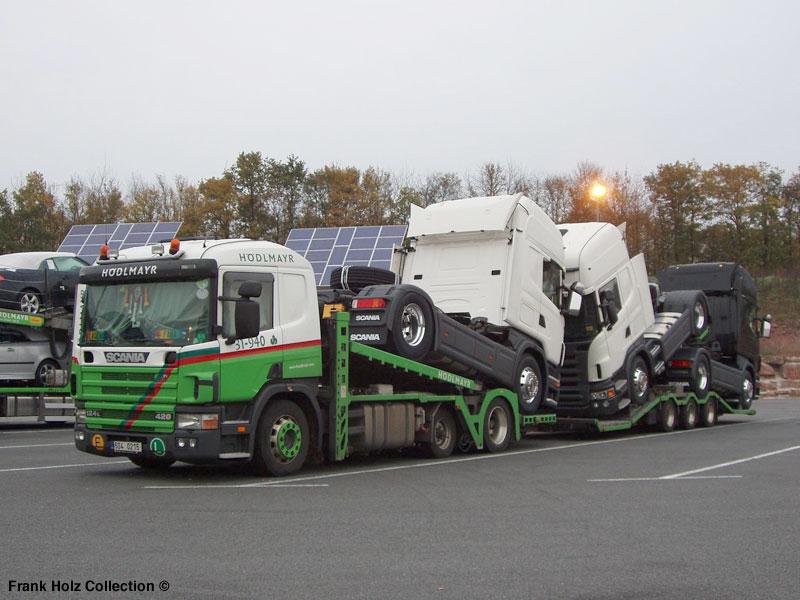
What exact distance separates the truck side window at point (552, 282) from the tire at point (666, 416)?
5.04 meters

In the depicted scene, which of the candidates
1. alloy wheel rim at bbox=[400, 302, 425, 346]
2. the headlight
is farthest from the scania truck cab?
alloy wheel rim at bbox=[400, 302, 425, 346]

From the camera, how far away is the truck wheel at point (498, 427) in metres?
15.3

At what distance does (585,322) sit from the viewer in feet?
59.1

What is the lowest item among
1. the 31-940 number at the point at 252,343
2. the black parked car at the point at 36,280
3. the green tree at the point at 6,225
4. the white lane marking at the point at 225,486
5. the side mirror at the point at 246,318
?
the white lane marking at the point at 225,486

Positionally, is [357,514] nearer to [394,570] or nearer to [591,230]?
[394,570]

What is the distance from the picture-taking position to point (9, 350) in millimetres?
19469

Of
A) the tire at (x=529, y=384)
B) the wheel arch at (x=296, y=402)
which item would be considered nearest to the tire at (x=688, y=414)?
the tire at (x=529, y=384)

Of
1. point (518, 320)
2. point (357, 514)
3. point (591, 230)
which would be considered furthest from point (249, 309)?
point (591, 230)

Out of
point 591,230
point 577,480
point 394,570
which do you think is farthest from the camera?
point 591,230

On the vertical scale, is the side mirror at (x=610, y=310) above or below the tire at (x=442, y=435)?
above

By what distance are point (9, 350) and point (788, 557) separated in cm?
1627

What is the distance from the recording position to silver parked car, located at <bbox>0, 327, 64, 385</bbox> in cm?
1939

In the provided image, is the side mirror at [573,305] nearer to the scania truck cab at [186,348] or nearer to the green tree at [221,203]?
the scania truck cab at [186,348]

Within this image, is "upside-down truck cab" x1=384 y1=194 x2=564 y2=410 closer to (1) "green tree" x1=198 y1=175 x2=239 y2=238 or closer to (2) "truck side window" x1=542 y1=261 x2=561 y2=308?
(2) "truck side window" x1=542 y1=261 x2=561 y2=308
